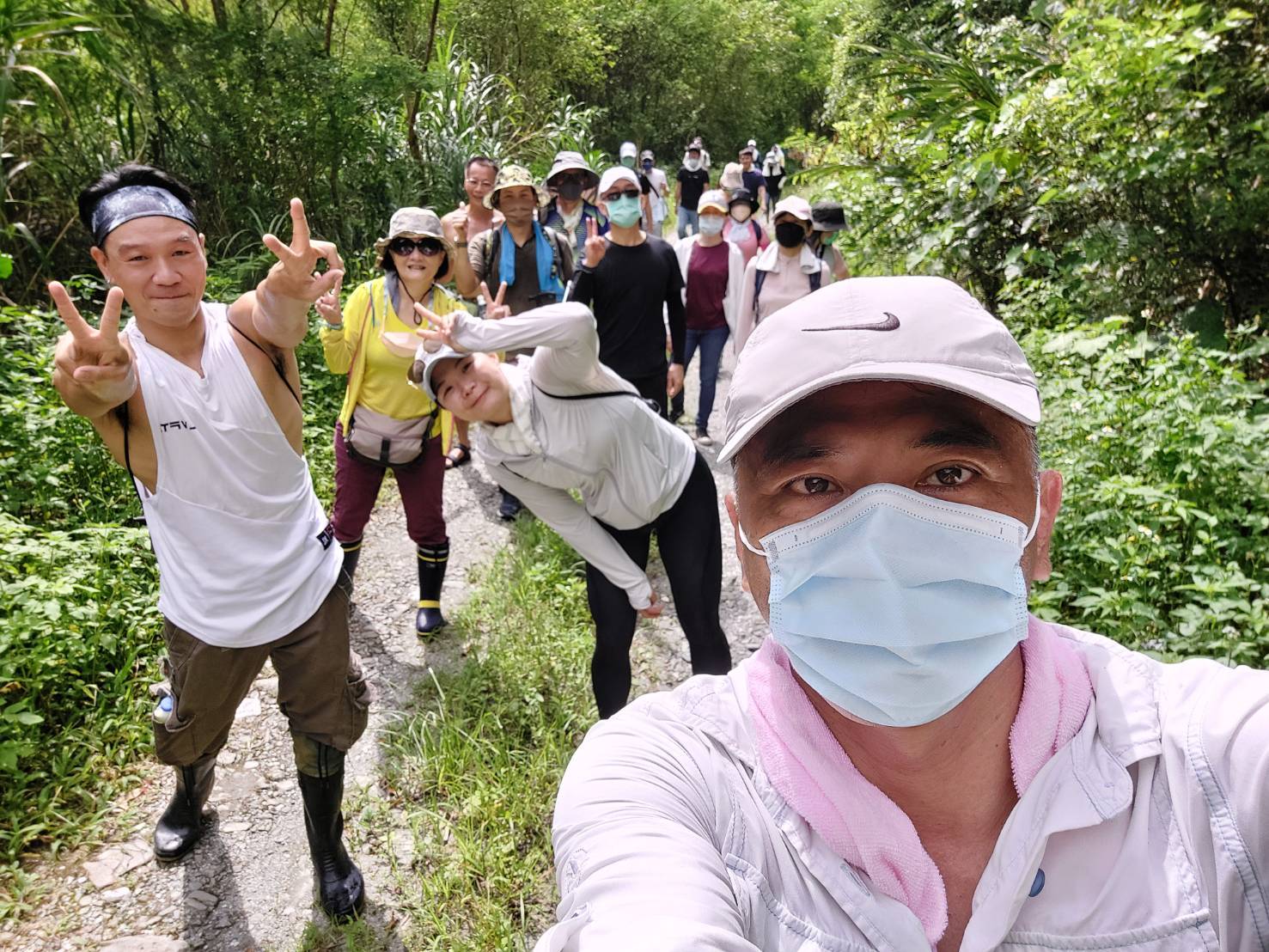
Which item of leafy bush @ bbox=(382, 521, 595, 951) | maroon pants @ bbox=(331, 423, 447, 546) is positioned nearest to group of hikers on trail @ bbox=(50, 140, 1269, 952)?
leafy bush @ bbox=(382, 521, 595, 951)

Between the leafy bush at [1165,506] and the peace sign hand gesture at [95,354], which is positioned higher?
the peace sign hand gesture at [95,354]

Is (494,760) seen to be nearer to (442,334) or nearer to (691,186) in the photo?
(442,334)

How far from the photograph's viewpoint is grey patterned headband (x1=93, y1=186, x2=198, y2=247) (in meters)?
2.05

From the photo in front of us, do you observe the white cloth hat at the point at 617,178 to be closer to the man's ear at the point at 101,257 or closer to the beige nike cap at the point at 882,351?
the man's ear at the point at 101,257

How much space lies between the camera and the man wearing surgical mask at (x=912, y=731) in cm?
96

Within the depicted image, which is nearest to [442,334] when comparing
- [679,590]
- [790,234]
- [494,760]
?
[679,590]

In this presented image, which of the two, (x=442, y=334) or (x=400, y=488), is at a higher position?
(x=442, y=334)

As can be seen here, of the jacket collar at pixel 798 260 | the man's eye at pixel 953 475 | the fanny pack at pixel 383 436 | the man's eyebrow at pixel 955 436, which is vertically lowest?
the fanny pack at pixel 383 436

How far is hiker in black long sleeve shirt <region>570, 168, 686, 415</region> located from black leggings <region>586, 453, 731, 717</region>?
6.12 ft

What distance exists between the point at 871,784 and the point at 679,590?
71.4 inches

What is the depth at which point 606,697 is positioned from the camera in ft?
9.56

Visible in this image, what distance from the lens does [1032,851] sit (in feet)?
3.25

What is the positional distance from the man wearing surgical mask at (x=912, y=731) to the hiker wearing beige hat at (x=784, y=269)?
4.16m

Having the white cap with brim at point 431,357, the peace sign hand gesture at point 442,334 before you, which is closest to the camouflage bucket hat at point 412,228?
the peace sign hand gesture at point 442,334
